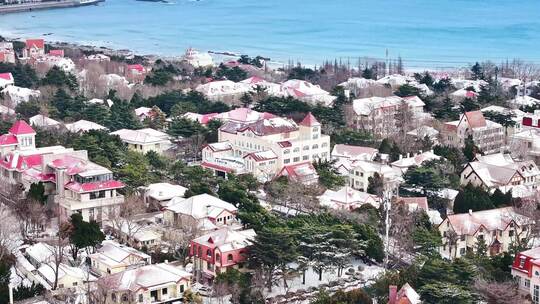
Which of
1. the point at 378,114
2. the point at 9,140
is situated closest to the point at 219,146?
the point at 9,140

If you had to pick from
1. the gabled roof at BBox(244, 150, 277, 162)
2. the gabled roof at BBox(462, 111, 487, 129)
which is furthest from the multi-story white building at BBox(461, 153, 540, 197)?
the gabled roof at BBox(244, 150, 277, 162)

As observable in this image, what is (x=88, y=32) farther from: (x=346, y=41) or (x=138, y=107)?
(x=138, y=107)

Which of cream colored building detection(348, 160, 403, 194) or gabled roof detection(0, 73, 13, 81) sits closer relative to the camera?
cream colored building detection(348, 160, 403, 194)

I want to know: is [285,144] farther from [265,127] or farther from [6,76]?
[6,76]

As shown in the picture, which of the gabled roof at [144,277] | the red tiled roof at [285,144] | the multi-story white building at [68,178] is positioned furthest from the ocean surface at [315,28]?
the gabled roof at [144,277]

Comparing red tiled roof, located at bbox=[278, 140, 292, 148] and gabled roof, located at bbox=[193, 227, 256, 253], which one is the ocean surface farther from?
gabled roof, located at bbox=[193, 227, 256, 253]

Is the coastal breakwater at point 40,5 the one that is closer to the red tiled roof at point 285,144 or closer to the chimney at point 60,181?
the red tiled roof at point 285,144
